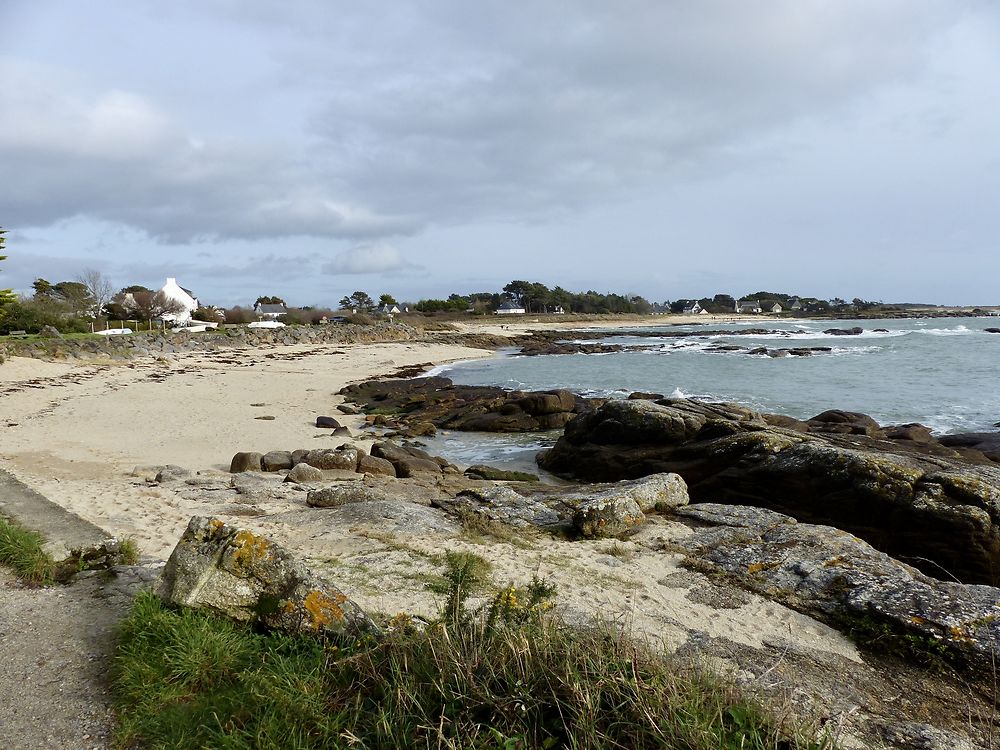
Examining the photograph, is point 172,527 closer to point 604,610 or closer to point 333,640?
point 333,640

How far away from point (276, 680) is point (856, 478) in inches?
329

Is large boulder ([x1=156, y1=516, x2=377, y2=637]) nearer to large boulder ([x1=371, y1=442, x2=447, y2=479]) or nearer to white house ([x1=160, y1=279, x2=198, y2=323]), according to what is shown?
large boulder ([x1=371, y1=442, x2=447, y2=479])

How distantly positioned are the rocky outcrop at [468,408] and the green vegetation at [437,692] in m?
15.3

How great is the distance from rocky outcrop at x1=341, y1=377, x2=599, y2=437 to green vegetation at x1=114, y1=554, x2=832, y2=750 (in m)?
15.3

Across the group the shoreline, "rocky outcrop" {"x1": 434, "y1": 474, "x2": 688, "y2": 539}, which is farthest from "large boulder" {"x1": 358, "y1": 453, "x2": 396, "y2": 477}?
"rocky outcrop" {"x1": 434, "y1": 474, "x2": 688, "y2": 539}

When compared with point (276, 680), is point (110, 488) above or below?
below

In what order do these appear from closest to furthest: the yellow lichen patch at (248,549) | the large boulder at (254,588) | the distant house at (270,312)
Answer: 1. the large boulder at (254,588)
2. the yellow lichen patch at (248,549)
3. the distant house at (270,312)

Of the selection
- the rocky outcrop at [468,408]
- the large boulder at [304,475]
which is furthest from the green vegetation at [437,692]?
the rocky outcrop at [468,408]

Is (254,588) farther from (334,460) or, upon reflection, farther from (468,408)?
(468,408)

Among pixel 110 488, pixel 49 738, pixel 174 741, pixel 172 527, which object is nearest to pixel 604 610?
pixel 174 741

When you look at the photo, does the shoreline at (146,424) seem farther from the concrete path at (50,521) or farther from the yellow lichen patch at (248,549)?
the yellow lichen patch at (248,549)

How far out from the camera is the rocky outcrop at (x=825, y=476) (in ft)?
24.6

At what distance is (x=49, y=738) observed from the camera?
3248 mm

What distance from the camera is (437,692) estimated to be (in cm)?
305
